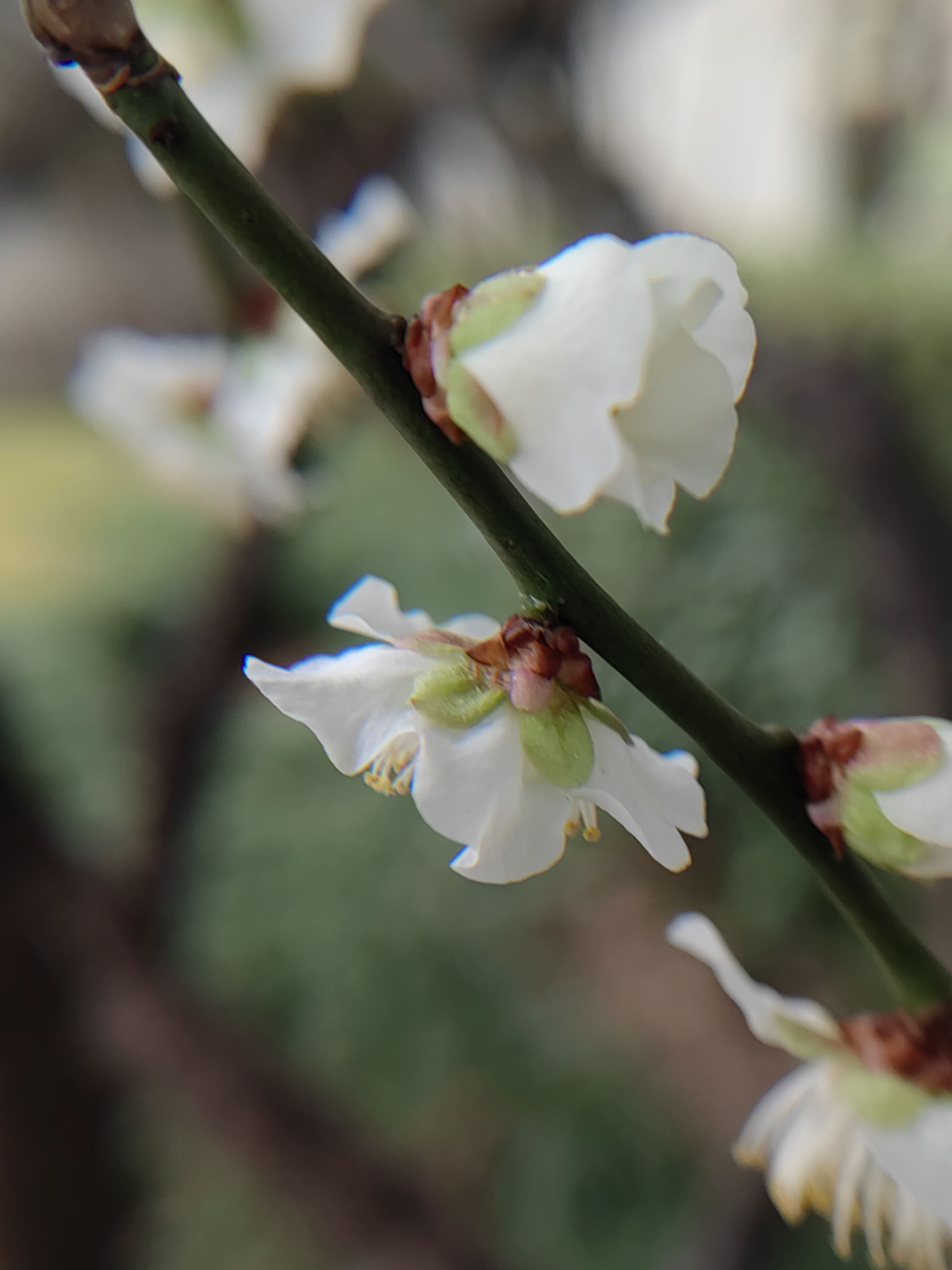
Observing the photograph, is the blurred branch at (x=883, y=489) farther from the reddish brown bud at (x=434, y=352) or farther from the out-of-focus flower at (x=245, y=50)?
the reddish brown bud at (x=434, y=352)

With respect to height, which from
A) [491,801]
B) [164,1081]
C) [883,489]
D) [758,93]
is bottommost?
[164,1081]

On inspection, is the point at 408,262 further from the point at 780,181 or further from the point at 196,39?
the point at 780,181

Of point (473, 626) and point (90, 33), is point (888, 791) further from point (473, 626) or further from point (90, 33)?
point (90, 33)

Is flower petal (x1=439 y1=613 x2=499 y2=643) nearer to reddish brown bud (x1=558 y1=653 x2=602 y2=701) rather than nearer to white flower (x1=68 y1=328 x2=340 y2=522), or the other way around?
reddish brown bud (x1=558 y1=653 x2=602 y2=701)

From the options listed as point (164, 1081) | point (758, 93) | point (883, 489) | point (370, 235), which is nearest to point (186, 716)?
point (164, 1081)

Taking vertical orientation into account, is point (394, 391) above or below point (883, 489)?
below

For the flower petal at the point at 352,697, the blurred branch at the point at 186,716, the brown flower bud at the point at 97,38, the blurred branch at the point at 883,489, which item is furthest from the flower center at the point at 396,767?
the blurred branch at the point at 186,716

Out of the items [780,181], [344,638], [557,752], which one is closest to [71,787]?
[344,638]
